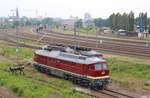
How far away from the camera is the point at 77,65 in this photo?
3856 centimetres

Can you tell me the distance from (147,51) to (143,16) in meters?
52.4

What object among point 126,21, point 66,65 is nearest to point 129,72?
point 66,65

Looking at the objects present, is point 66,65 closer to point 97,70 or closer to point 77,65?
point 77,65

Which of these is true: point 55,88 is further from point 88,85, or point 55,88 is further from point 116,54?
point 116,54

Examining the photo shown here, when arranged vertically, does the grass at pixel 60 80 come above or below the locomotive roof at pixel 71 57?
below

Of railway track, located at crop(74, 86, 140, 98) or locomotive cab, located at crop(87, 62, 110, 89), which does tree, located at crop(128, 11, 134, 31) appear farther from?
railway track, located at crop(74, 86, 140, 98)

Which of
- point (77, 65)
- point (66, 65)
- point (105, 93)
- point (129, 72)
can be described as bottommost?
point (105, 93)

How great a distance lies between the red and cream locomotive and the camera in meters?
36.7

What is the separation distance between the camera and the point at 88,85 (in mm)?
37219

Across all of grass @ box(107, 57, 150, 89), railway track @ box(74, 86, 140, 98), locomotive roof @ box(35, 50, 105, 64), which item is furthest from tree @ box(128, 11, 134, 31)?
railway track @ box(74, 86, 140, 98)

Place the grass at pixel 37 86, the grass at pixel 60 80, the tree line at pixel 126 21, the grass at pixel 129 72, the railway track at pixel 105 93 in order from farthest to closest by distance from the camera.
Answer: the tree line at pixel 126 21
the grass at pixel 129 72
the railway track at pixel 105 93
the grass at pixel 60 80
the grass at pixel 37 86

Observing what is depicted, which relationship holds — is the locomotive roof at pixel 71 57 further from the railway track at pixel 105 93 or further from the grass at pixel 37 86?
the railway track at pixel 105 93

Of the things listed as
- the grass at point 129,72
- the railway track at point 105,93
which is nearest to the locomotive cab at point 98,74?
the railway track at point 105,93

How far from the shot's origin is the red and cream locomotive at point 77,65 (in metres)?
36.7
